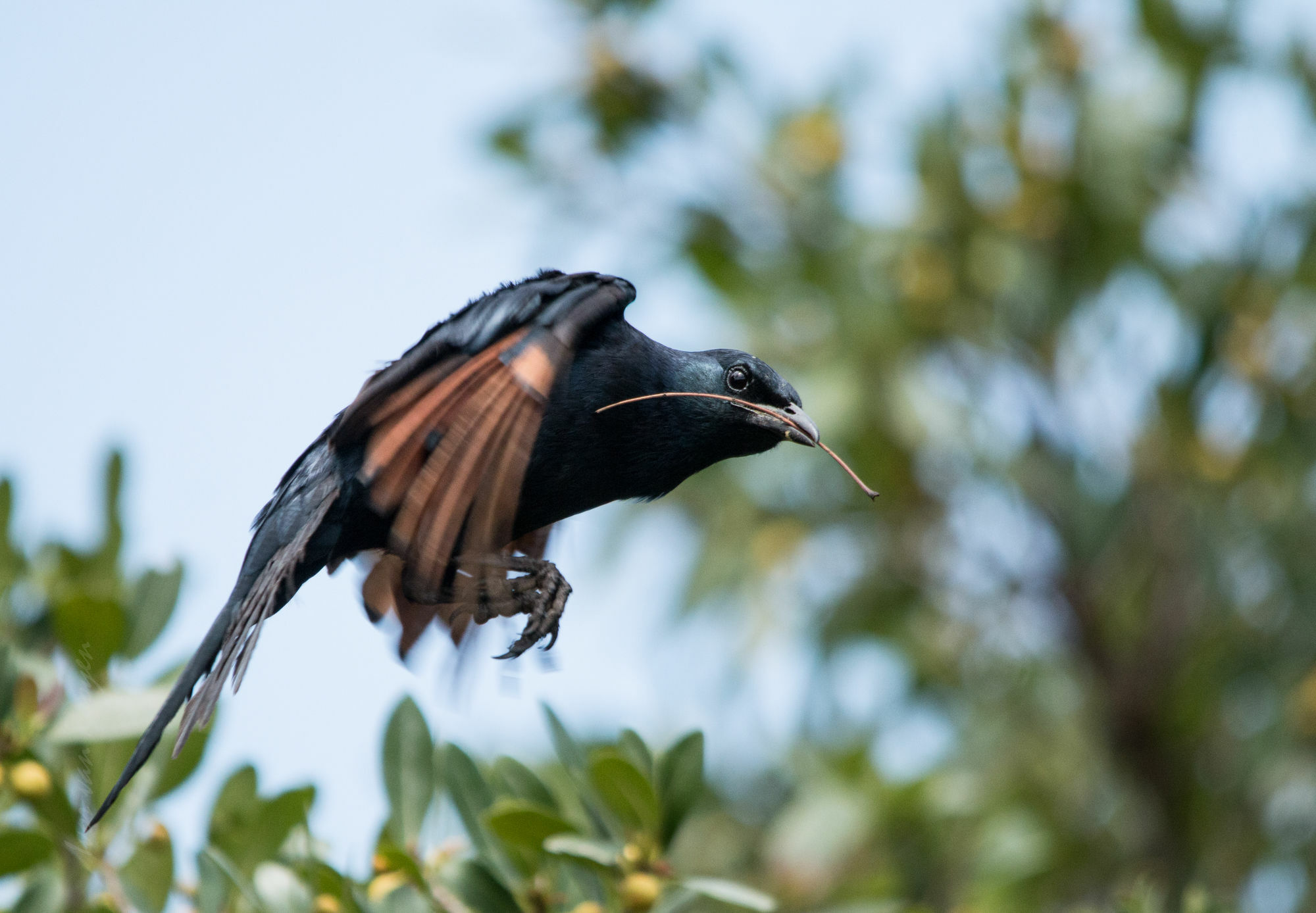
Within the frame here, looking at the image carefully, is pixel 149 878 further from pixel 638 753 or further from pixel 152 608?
pixel 638 753

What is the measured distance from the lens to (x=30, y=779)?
2461 millimetres

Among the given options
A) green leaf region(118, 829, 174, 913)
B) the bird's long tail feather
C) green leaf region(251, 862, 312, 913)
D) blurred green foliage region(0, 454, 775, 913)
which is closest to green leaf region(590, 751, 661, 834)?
blurred green foliage region(0, 454, 775, 913)

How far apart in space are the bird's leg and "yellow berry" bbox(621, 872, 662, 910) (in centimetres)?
41

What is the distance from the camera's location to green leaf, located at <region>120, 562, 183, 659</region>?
9.03ft

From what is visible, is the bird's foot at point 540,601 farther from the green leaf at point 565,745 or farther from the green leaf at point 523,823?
the green leaf at point 523,823

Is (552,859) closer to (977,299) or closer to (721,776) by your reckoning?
(721,776)

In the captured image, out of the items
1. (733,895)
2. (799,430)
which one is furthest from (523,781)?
(799,430)

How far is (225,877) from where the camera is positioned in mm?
2383

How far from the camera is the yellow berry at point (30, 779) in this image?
2463 millimetres

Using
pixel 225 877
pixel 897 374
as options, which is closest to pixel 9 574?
pixel 225 877

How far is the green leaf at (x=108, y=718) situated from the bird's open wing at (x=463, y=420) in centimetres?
54

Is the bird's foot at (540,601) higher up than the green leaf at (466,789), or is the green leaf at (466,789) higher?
the bird's foot at (540,601)

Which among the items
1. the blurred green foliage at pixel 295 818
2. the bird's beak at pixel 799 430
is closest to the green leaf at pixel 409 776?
the blurred green foliage at pixel 295 818

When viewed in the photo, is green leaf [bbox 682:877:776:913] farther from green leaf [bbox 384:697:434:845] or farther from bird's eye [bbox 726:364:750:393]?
bird's eye [bbox 726:364:750:393]
